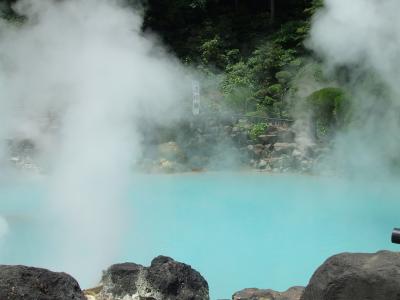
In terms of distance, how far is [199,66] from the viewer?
757 inches

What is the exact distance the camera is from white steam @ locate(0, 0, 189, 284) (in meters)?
11.3

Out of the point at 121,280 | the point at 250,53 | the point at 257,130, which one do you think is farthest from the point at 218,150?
the point at 121,280

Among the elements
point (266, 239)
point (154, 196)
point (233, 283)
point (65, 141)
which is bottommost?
point (233, 283)

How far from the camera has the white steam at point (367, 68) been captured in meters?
12.6

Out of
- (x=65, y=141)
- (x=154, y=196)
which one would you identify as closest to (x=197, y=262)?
(x=154, y=196)

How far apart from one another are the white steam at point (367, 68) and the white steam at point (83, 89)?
4.49 metres

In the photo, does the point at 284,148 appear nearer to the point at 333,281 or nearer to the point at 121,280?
the point at 121,280

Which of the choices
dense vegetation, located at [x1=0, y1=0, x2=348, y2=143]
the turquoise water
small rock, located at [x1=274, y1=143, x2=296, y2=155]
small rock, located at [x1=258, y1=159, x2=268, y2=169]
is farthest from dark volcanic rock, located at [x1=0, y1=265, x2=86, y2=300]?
dense vegetation, located at [x1=0, y1=0, x2=348, y2=143]

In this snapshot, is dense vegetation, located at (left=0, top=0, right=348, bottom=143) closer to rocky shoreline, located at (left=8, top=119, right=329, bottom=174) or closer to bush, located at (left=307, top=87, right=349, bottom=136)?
bush, located at (left=307, top=87, right=349, bottom=136)

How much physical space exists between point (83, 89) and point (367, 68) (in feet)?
23.4

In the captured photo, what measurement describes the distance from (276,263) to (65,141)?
7.36 m

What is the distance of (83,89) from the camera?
14.1 meters

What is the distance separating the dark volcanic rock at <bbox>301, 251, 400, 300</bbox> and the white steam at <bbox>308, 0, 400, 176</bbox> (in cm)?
937

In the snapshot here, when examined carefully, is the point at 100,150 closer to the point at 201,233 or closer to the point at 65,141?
the point at 65,141
